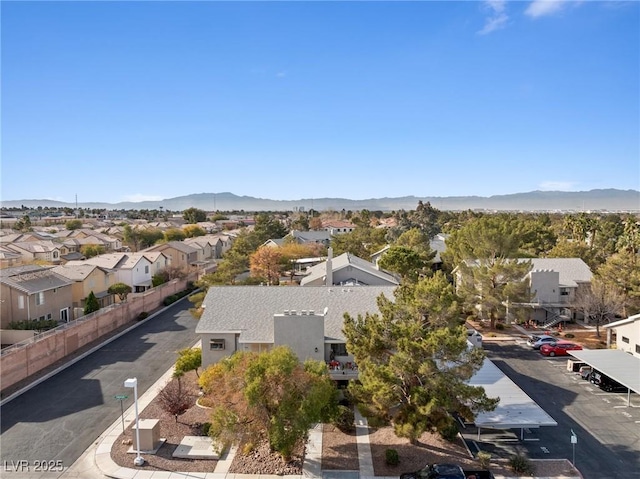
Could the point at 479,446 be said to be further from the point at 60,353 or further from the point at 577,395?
the point at 60,353

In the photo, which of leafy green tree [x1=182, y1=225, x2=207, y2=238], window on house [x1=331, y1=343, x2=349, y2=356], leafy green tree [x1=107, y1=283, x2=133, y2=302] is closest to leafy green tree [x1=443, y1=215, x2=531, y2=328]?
window on house [x1=331, y1=343, x2=349, y2=356]

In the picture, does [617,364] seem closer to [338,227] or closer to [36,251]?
[36,251]

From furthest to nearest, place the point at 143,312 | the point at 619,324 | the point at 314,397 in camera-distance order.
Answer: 1. the point at 143,312
2. the point at 619,324
3. the point at 314,397

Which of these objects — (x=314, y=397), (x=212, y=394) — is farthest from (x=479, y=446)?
(x=212, y=394)

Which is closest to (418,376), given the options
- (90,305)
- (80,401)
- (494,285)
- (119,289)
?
(80,401)

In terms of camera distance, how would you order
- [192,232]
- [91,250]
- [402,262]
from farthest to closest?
[192,232], [91,250], [402,262]
